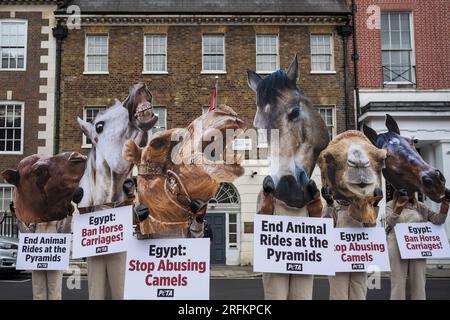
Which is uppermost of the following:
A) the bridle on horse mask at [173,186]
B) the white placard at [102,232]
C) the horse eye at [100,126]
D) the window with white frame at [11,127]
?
the window with white frame at [11,127]

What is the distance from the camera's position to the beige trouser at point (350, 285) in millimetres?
6125

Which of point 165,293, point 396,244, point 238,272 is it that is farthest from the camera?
point 238,272

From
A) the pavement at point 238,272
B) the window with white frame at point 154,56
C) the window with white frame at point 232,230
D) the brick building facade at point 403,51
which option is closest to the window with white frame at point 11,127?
the window with white frame at point 154,56

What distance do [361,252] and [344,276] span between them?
361 mm

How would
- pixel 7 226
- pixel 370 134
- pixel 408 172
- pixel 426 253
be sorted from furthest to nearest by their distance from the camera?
pixel 7 226 → pixel 370 134 → pixel 408 172 → pixel 426 253

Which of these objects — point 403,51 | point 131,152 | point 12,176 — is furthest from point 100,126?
point 403,51

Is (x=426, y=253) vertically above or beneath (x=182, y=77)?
beneath

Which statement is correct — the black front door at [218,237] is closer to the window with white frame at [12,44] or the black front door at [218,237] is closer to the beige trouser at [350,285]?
the window with white frame at [12,44]

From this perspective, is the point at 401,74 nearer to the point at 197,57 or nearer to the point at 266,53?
the point at 266,53

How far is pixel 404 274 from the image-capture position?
6531 mm

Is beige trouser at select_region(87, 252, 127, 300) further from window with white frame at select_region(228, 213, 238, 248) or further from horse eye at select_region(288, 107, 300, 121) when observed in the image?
window with white frame at select_region(228, 213, 238, 248)

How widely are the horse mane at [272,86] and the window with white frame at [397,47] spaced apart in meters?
13.9

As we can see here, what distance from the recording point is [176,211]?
18.8ft

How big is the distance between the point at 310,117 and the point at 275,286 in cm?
203
